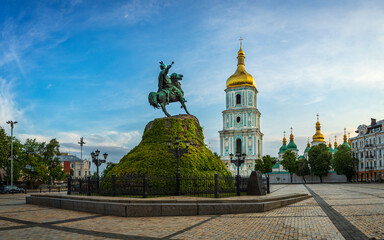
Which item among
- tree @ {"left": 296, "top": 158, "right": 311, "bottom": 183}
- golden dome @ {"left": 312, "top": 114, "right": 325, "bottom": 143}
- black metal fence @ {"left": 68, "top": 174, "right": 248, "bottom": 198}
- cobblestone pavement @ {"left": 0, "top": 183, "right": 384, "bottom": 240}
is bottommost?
tree @ {"left": 296, "top": 158, "right": 311, "bottom": 183}

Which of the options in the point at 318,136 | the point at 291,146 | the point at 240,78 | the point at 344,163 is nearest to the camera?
the point at 344,163

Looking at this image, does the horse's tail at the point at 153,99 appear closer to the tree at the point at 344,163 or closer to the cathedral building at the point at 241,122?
the tree at the point at 344,163

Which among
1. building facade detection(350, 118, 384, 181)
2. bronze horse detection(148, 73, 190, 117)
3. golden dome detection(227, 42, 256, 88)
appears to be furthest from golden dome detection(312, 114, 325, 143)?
bronze horse detection(148, 73, 190, 117)

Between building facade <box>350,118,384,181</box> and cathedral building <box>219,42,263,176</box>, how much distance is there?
20.2m

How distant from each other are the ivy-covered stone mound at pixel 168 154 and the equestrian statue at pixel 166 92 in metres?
1.16

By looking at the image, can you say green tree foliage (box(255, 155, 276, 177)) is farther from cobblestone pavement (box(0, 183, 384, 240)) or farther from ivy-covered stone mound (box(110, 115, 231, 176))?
cobblestone pavement (box(0, 183, 384, 240))

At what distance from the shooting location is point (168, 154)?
17.4 m

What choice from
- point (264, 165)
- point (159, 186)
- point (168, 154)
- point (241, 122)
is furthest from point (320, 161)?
point (159, 186)

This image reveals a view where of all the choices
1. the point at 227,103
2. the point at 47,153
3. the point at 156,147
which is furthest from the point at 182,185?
the point at 227,103

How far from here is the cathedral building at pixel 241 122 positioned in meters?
74.9

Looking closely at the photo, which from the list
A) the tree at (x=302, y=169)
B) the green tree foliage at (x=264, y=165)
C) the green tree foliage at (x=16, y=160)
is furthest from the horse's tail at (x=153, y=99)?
the green tree foliage at (x=264, y=165)

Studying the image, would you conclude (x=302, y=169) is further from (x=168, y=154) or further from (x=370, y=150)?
(x=168, y=154)

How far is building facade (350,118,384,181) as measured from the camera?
199 ft

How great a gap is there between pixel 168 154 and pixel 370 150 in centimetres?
5796
